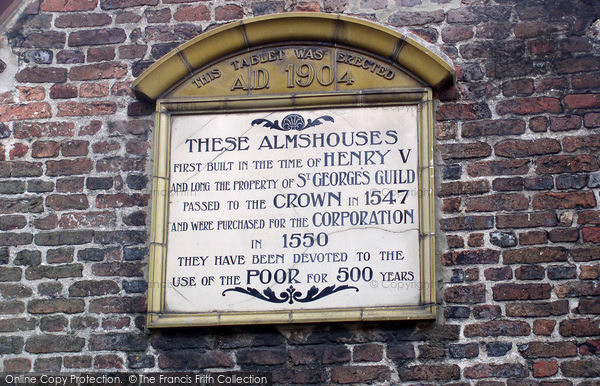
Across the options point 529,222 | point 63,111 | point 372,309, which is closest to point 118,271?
point 63,111

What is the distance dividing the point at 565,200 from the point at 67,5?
308cm

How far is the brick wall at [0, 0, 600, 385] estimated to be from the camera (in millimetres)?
4648

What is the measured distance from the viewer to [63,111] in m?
5.25

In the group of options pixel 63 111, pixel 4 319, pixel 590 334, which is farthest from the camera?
pixel 63 111

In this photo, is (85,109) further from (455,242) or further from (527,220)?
(527,220)

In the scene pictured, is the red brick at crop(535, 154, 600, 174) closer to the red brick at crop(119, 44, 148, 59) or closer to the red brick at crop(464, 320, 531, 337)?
the red brick at crop(464, 320, 531, 337)

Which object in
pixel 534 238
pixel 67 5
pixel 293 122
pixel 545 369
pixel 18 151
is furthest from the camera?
pixel 67 5

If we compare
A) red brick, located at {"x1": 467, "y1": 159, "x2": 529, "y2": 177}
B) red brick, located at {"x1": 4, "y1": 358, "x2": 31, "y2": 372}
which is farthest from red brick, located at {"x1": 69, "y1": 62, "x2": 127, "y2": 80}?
red brick, located at {"x1": 467, "y1": 159, "x2": 529, "y2": 177}

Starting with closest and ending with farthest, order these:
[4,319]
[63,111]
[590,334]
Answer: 1. [590,334]
2. [4,319]
3. [63,111]

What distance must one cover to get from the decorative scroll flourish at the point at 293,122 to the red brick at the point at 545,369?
67.0 inches

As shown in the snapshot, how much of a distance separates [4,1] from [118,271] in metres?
1.85

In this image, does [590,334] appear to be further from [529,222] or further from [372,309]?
[372,309]

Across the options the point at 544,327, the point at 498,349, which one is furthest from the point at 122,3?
the point at 544,327

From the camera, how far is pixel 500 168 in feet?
16.0
